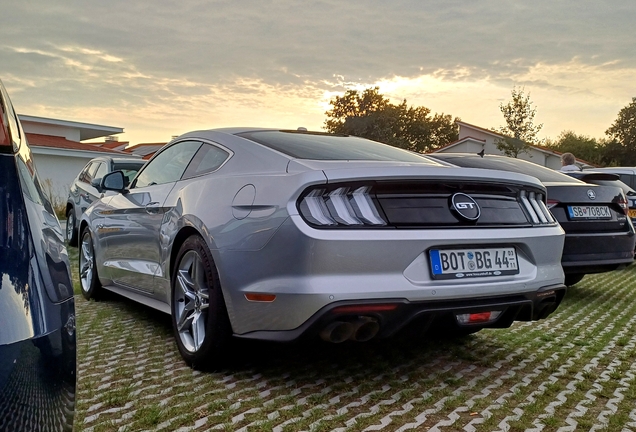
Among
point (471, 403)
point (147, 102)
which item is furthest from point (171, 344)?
point (147, 102)

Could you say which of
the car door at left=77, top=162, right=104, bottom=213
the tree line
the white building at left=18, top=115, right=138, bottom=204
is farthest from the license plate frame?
the tree line

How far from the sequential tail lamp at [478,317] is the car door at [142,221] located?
1.98 metres

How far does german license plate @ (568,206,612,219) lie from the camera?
6074 mm

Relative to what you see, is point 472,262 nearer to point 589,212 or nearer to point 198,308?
point 198,308

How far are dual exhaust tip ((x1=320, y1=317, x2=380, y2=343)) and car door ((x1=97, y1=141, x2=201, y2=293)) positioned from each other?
162 centimetres

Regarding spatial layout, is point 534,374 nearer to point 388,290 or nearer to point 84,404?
point 388,290

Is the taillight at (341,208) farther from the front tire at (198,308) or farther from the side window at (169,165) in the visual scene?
the side window at (169,165)

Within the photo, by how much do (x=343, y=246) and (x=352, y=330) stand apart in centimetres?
41

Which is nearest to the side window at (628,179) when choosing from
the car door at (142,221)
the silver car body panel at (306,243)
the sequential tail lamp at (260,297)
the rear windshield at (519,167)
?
the rear windshield at (519,167)

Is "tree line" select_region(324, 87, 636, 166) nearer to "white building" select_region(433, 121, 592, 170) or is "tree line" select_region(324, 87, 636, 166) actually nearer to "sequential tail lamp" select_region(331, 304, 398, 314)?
"white building" select_region(433, 121, 592, 170)

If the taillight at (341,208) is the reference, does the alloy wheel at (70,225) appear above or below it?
below

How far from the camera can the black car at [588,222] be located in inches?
236

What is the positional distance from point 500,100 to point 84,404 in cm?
3886

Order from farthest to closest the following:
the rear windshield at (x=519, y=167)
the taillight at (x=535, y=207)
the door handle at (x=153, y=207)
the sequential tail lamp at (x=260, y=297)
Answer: the rear windshield at (x=519, y=167)
the door handle at (x=153, y=207)
the taillight at (x=535, y=207)
the sequential tail lamp at (x=260, y=297)
